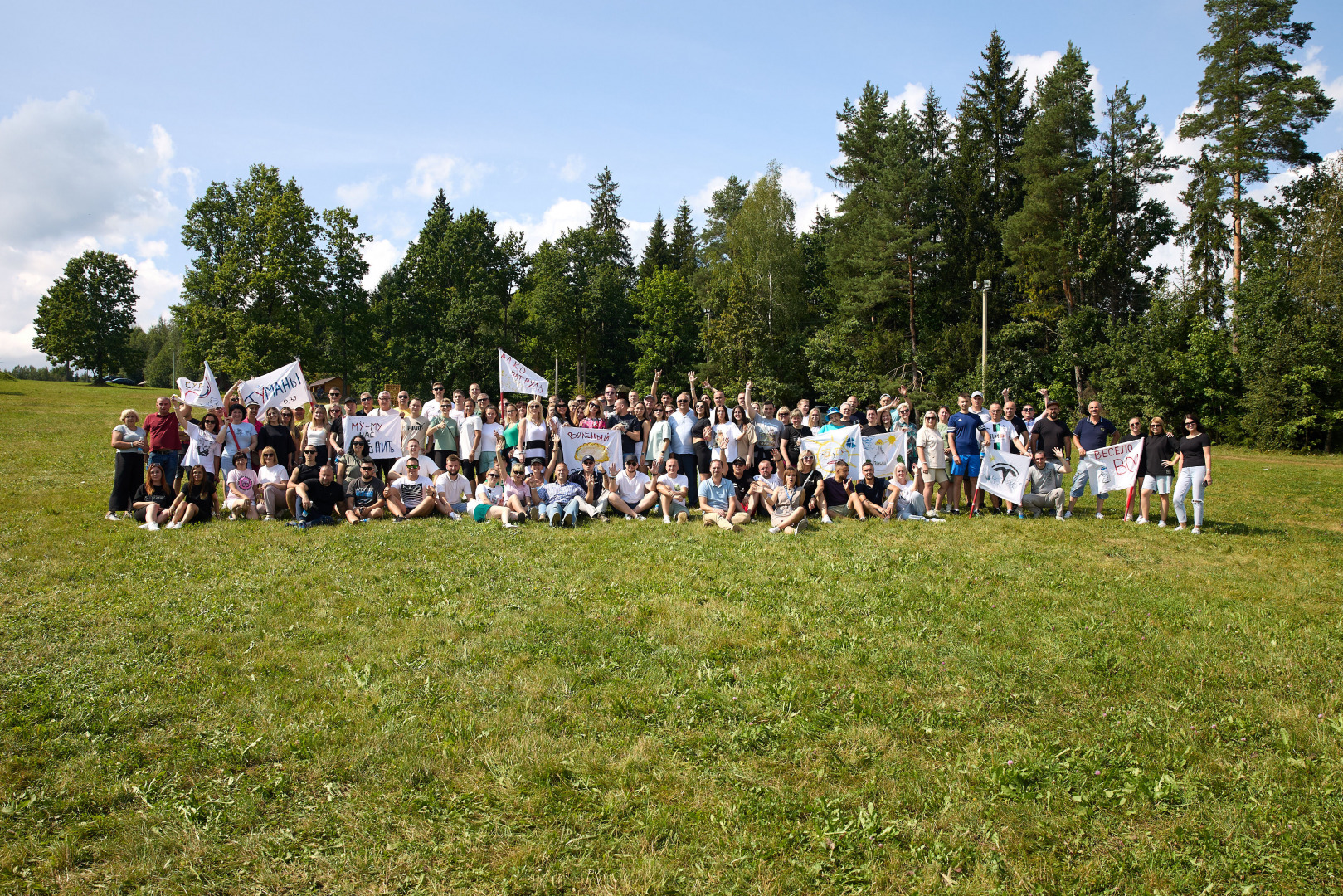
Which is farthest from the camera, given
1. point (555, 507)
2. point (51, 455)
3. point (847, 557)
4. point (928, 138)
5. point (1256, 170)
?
point (928, 138)

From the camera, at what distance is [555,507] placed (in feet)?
37.6

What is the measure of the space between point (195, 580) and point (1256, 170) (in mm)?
43042

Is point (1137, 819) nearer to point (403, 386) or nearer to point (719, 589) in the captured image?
point (719, 589)

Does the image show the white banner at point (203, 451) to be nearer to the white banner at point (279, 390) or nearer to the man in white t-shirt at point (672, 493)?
the white banner at point (279, 390)

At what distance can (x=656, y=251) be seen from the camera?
61906mm

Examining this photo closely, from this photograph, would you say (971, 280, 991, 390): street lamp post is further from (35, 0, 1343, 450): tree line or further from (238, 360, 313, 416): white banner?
(238, 360, 313, 416): white banner

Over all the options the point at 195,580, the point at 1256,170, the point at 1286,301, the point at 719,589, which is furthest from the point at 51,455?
the point at 1256,170

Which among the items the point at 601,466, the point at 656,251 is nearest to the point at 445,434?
the point at 601,466

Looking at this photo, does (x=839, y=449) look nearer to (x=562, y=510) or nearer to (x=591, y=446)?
(x=591, y=446)

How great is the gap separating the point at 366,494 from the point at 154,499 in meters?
2.98

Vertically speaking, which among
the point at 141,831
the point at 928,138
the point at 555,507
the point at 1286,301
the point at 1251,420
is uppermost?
the point at 928,138

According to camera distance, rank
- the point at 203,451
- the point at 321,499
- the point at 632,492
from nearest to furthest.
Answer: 1. the point at 321,499
2. the point at 203,451
3. the point at 632,492

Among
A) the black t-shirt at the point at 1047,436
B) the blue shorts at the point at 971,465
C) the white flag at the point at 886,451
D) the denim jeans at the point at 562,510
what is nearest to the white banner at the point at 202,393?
the denim jeans at the point at 562,510

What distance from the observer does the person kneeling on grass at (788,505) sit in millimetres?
11195
